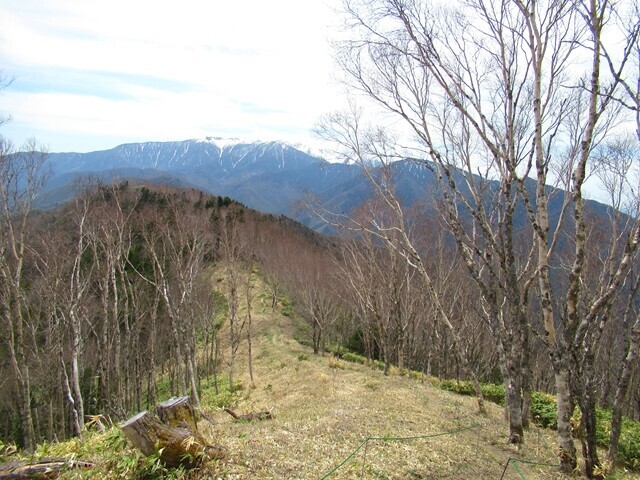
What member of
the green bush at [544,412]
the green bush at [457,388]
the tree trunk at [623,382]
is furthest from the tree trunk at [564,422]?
the green bush at [457,388]

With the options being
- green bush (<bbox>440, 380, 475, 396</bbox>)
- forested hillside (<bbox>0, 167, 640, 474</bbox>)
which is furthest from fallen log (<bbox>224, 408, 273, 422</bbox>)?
green bush (<bbox>440, 380, 475, 396</bbox>)

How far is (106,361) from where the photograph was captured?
51.9 feet

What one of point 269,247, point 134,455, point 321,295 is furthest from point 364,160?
point 269,247

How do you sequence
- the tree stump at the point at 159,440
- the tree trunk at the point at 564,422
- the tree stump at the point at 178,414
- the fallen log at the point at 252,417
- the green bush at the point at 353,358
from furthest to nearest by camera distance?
the green bush at the point at 353,358 < the fallen log at the point at 252,417 < the tree trunk at the point at 564,422 < the tree stump at the point at 178,414 < the tree stump at the point at 159,440

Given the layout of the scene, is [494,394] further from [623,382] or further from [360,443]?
[360,443]

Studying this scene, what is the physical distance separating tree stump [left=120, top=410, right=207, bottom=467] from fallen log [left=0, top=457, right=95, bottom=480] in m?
0.81

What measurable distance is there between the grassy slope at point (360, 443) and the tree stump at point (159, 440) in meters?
0.19

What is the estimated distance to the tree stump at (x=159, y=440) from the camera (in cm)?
471

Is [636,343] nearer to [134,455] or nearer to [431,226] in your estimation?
[134,455]

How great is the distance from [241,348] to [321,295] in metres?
7.19

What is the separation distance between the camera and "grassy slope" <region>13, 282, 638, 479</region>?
17.5 feet

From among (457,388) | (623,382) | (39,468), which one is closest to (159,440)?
(39,468)

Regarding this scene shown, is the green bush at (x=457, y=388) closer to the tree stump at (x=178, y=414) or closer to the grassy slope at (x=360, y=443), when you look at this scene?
the grassy slope at (x=360, y=443)

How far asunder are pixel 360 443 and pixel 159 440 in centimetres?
355
